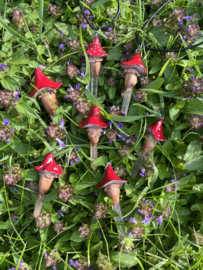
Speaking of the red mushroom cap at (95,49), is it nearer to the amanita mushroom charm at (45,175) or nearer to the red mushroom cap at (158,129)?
the red mushroom cap at (158,129)

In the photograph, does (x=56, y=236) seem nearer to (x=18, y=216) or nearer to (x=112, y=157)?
(x=18, y=216)

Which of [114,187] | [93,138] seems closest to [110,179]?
[114,187]

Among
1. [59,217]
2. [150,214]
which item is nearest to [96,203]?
[59,217]

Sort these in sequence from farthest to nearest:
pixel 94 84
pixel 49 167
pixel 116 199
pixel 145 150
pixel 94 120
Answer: pixel 94 84 → pixel 145 150 → pixel 116 199 → pixel 94 120 → pixel 49 167

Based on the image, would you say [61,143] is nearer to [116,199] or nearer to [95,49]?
[116,199]

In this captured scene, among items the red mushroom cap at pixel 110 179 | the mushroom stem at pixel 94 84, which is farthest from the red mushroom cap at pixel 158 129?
the mushroom stem at pixel 94 84

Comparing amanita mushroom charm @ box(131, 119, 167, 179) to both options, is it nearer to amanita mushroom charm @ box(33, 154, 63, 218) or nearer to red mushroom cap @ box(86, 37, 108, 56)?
amanita mushroom charm @ box(33, 154, 63, 218)
